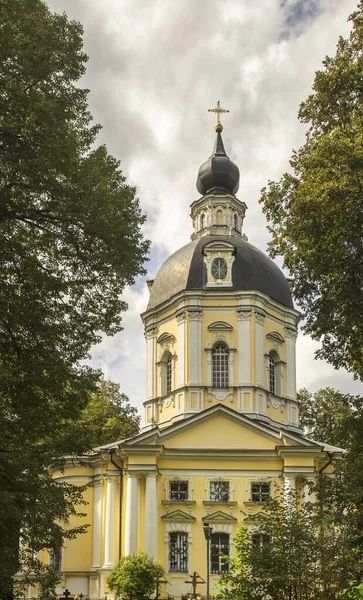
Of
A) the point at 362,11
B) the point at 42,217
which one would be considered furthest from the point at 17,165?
the point at 362,11

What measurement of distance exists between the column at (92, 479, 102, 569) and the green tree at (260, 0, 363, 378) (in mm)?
16172

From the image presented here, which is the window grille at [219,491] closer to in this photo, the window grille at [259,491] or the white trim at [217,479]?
the white trim at [217,479]

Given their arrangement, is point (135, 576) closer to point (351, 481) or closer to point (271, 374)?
point (271, 374)

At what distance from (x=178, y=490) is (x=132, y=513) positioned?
192cm

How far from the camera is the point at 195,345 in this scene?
33.1 m

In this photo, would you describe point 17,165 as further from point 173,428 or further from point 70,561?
point 70,561

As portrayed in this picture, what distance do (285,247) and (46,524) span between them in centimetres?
769

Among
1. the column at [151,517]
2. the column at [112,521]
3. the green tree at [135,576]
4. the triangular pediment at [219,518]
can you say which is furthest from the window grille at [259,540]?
the column at [112,521]

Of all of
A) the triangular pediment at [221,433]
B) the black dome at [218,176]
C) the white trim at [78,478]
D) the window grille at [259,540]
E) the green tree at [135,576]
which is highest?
the black dome at [218,176]

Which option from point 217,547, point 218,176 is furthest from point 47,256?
point 218,176

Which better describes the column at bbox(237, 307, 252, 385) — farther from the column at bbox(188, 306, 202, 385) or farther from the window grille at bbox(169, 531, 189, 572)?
the window grille at bbox(169, 531, 189, 572)

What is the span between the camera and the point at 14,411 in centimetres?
1570

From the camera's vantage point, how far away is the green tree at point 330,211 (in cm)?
1638

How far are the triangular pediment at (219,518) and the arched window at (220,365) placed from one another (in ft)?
16.8
